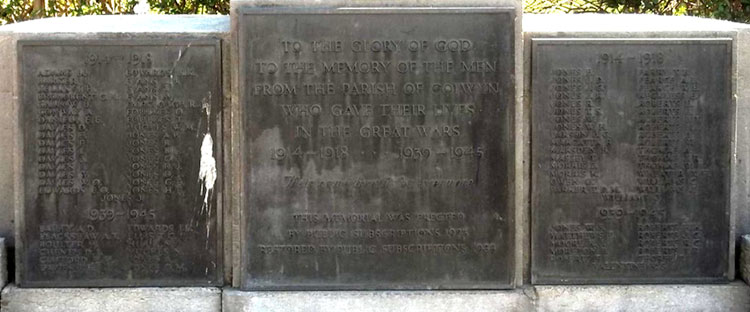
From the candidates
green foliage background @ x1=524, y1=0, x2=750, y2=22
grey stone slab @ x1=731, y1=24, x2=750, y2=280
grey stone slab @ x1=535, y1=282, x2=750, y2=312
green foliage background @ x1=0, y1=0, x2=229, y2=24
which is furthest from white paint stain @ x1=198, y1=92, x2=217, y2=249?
green foliage background @ x1=524, y1=0, x2=750, y2=22

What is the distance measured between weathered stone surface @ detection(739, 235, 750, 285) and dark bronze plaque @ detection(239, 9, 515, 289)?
4.92ft

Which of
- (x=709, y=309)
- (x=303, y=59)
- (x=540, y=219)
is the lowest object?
(x=709, y=309)

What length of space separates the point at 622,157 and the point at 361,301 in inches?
74.7

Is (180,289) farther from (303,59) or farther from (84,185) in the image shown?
(303,59)

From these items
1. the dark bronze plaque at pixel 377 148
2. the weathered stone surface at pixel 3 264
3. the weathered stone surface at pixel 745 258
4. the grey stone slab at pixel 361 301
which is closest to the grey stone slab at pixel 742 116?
the weathered stone surface at pixel 745 258

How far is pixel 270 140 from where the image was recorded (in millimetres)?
5059

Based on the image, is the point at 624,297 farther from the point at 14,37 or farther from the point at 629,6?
the point at 629,6

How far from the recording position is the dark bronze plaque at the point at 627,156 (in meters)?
5.13

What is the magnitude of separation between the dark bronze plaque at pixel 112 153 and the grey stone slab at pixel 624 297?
2.27 metres

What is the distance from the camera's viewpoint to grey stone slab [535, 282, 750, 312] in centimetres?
516

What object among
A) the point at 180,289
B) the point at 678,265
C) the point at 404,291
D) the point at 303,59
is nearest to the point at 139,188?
the point at 180,289

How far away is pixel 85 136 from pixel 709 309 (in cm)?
412

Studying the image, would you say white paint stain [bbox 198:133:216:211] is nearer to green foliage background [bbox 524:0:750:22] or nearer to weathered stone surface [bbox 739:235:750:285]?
weathered stone surface [bbox 739:235:750:285]

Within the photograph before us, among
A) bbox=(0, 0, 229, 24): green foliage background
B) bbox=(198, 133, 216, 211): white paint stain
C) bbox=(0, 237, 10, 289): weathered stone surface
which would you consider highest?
bbox=(0, 0, 229, 24): green foliage background
